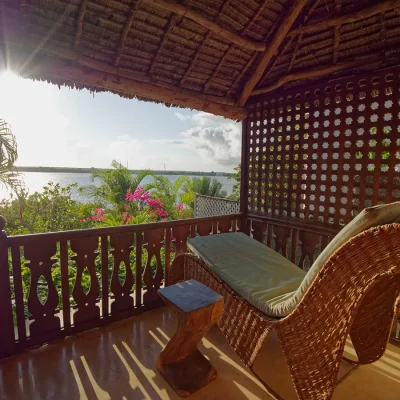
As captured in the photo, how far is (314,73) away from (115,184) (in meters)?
6.32

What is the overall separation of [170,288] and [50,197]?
585cm

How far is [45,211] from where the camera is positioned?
655cm

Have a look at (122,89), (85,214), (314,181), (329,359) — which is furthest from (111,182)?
(329,359)

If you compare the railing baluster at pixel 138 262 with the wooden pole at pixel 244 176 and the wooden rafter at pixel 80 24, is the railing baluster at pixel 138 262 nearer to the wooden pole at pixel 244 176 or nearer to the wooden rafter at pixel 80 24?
the wooden pole at pixel 244 176

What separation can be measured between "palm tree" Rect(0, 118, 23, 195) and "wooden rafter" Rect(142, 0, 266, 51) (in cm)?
339

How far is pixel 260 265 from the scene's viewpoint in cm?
229

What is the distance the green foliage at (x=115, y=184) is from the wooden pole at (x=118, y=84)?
4958mm

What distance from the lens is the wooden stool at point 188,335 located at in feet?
5.36

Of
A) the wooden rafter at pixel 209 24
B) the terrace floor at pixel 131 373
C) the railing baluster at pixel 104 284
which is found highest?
the wooden rafter at pixel 209 24

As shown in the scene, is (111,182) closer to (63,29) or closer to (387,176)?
(63,29)

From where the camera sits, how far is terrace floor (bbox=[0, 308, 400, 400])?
1.72m

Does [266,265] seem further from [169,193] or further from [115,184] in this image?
[169,193]

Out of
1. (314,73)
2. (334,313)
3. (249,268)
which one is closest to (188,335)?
(249,268)

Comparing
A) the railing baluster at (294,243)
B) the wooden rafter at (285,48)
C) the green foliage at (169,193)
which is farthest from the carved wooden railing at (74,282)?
the green foliage at (169,193)
